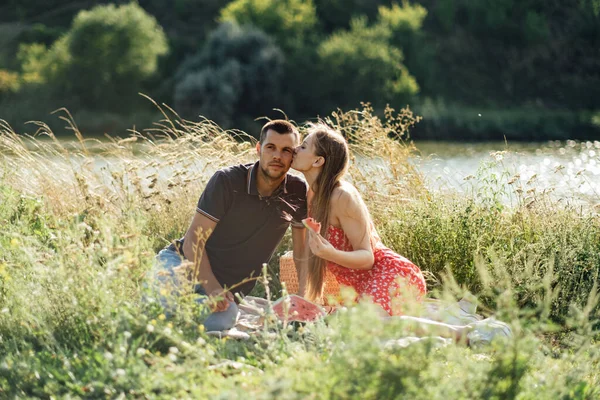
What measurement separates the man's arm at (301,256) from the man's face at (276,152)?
0.46 metres

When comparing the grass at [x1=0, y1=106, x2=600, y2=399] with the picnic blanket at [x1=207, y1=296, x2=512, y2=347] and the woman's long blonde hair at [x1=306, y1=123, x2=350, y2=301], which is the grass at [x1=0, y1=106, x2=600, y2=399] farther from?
the woman's long blonde hair at [x1=306, y1=123, x2=350, y2=301]

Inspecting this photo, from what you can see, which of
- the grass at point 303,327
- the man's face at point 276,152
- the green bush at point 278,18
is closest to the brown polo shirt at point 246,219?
the man's face at point 276,152

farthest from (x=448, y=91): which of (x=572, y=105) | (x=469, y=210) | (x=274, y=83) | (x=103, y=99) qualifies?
(x=469, y=210)

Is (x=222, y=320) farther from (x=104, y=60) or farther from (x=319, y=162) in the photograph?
(x=104, y=60)

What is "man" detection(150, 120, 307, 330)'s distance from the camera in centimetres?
485

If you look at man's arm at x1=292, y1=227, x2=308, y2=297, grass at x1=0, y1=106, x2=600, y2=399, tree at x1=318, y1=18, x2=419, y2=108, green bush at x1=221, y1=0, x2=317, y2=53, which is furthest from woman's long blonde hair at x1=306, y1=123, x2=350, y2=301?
green bush at x1=221, y1=0, x2=317, y2=53

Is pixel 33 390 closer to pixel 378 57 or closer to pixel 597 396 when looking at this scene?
pixel 597 396

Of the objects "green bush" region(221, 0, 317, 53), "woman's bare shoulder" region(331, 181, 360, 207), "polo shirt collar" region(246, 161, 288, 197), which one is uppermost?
"polo shirt collar" region(246, 161, 288, 197)

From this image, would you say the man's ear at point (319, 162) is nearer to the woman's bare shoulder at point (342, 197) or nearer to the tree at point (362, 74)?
the woman's bare shoulder at point (342, 197)

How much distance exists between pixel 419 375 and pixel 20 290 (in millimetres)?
2253

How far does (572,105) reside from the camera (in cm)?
4341

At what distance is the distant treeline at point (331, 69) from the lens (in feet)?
121

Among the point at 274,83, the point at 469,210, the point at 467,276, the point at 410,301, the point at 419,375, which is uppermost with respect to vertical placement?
the point at 410,301

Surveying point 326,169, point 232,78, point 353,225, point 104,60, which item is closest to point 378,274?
point 353,225
